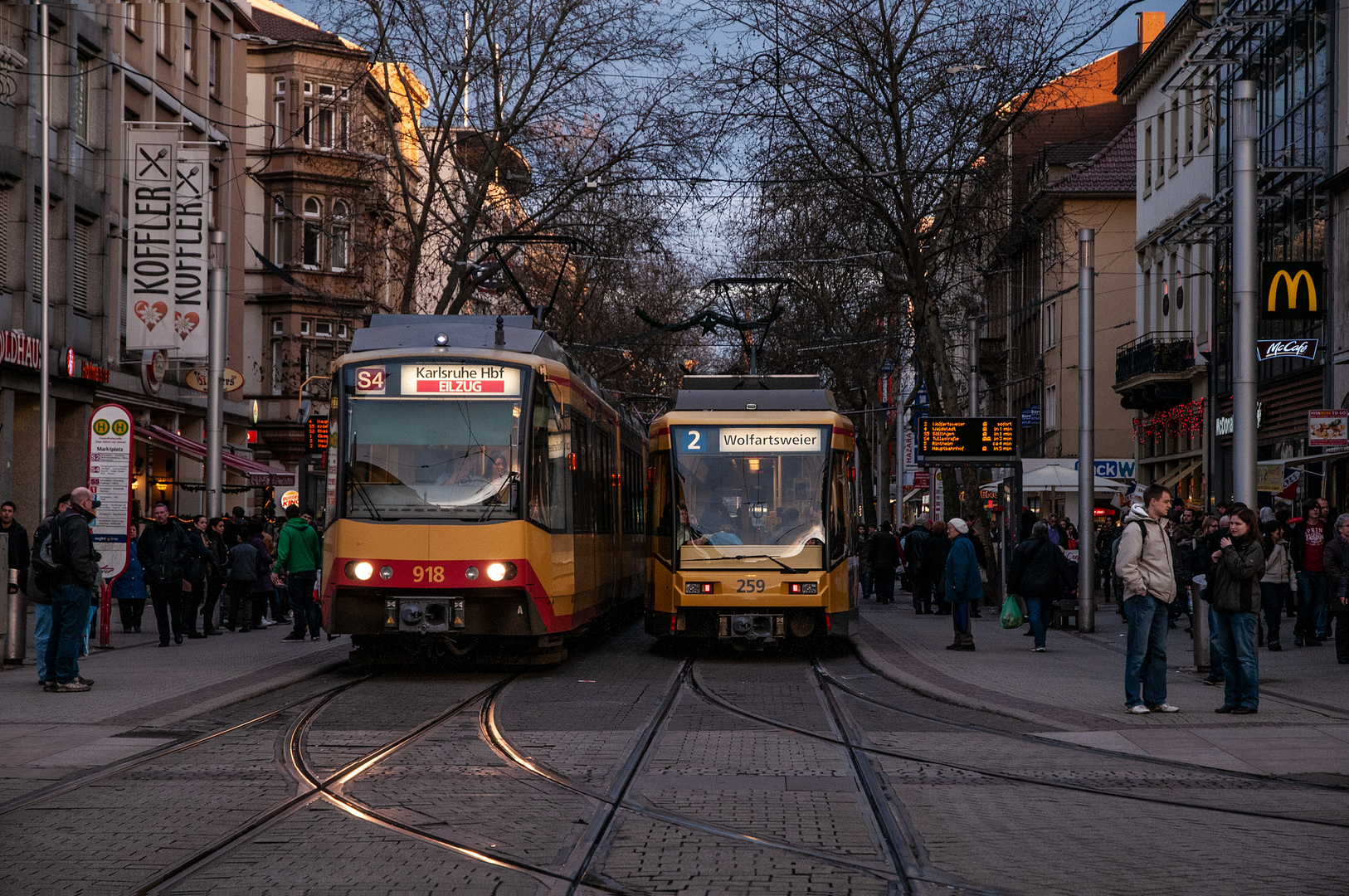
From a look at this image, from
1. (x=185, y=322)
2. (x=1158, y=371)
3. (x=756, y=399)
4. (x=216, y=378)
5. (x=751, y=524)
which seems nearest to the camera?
(x=751, y=524)

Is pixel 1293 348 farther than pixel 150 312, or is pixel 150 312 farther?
pixel 150 312

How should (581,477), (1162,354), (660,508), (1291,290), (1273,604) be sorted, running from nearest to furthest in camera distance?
A: 1. (581,477)
2. (660,508)
3. (1273,604)
4. (1291,290)
5. (1162,354)

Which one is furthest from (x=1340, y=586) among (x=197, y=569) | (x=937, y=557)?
(x=197, y=569)

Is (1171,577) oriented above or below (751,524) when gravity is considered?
below

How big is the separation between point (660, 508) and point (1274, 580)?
25.4 feet

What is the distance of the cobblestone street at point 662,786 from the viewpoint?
277 inches

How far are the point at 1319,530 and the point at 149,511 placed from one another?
2494 centimetres

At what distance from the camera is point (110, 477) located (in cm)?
1892

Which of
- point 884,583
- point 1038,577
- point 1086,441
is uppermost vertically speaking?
point 1086,441

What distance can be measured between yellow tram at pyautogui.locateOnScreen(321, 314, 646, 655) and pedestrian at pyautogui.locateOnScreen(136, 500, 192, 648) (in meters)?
5.25

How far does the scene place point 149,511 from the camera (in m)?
35.8

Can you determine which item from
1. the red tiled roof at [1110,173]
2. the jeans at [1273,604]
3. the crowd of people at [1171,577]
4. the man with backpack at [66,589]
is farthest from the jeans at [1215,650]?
the red tiled roof at [1110,173]

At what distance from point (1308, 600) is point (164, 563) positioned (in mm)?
14171

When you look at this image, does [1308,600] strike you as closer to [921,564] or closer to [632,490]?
[632,490]
